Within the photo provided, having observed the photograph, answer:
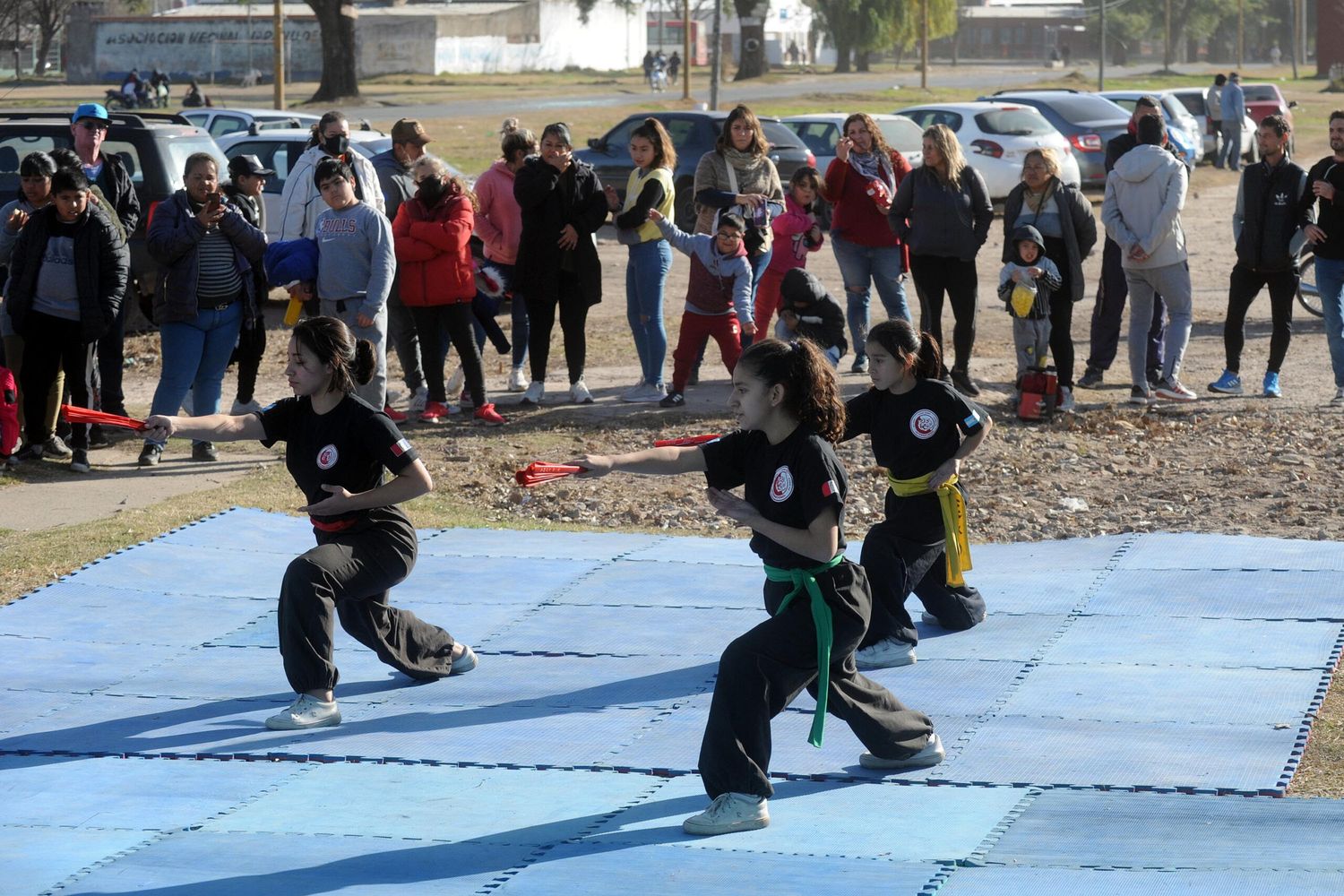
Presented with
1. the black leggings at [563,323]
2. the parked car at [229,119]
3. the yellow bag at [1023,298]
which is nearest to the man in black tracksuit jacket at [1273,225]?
the yellow bag at [1023,298]

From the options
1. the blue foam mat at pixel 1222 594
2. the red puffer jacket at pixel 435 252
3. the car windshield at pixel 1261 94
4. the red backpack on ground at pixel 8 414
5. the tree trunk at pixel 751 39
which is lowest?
the blue foam mat at pixel 1222 594

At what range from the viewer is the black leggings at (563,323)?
11.1 metres

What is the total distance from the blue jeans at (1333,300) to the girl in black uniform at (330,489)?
7.42m

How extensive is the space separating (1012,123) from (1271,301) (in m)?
12.9

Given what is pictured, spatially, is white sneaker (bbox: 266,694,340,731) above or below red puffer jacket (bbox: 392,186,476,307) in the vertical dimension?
below

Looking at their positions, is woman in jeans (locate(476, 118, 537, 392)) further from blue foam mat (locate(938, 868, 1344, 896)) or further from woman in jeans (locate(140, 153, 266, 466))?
blue foam mat (locate(938, 868, 1344, 896))

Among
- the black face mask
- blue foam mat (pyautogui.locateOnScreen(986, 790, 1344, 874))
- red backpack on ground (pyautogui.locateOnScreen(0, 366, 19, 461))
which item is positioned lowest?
blue foam mat (pyautogui.locateOnScreen(986, 790, 1344, 874))

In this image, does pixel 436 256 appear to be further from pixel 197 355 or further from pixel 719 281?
pixel 719 281

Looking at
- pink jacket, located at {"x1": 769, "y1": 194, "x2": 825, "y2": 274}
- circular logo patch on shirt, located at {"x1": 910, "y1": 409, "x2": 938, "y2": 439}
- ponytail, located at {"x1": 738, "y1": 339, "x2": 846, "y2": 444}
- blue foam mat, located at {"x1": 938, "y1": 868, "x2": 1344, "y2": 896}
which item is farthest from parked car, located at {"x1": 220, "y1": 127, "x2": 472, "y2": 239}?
blue foam mat, located at {"x1": 938, "y1": 868, "x2": 1344, "y2": 896}

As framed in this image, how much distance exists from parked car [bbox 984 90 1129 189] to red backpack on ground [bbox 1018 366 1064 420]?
1398 centimetres

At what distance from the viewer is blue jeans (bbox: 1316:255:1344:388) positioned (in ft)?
35.8

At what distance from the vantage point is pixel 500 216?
11234mm

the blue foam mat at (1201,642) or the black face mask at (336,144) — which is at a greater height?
the black face mask at (336,144)

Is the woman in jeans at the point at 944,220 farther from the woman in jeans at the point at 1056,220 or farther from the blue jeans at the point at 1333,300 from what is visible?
the blue jeans at the point at 1333,300
